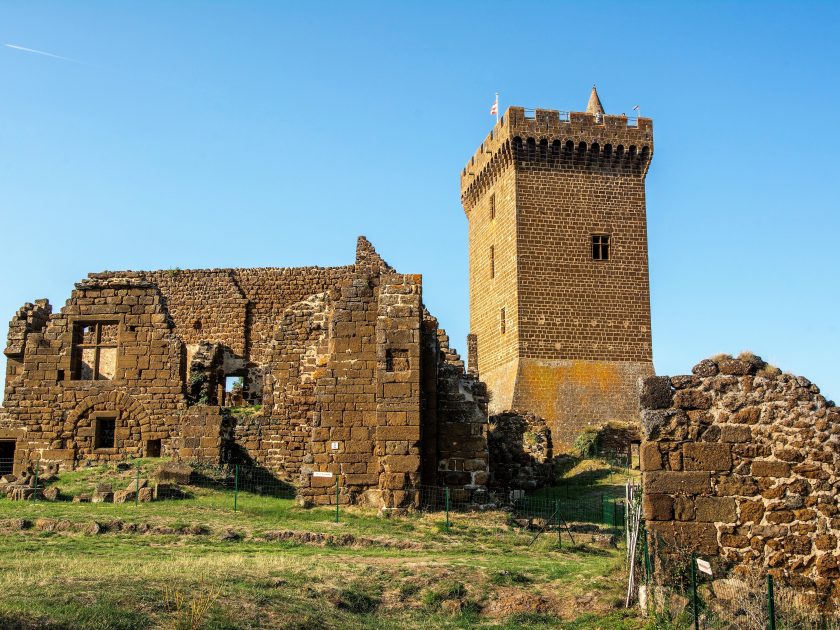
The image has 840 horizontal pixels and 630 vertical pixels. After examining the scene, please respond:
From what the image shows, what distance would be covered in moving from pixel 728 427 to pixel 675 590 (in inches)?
75.6

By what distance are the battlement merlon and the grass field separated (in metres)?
22.9

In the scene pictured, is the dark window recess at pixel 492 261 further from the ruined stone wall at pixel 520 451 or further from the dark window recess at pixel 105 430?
the dark window recess at pixel 105 430

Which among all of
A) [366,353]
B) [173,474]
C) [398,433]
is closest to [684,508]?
[398,433]

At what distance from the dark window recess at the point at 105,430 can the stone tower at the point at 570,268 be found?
16194mm

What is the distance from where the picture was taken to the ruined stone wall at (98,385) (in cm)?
2158

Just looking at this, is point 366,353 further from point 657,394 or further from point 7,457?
point 7,457

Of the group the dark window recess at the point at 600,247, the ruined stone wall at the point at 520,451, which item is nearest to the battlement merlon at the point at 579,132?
the dark window recess at the point at 600,247

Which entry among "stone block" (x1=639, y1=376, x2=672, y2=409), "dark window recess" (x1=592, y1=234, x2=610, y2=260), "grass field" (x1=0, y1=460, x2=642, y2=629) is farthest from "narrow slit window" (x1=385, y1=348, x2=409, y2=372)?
"dark window recess" (x1=592, y1=234, x2=610, y2=260)

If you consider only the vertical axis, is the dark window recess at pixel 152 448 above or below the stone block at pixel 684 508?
above

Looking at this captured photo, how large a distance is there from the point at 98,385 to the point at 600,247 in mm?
20990

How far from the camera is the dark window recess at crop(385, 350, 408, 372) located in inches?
688

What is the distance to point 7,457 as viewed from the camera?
74.0 ft

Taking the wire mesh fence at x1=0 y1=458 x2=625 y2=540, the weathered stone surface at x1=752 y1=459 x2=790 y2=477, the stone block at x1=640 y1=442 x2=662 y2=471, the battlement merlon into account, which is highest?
the battlement merlon

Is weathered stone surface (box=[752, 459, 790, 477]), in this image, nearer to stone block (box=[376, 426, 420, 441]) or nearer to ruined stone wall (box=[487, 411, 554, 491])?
stone block (box=[376, 426, 420, 441])
